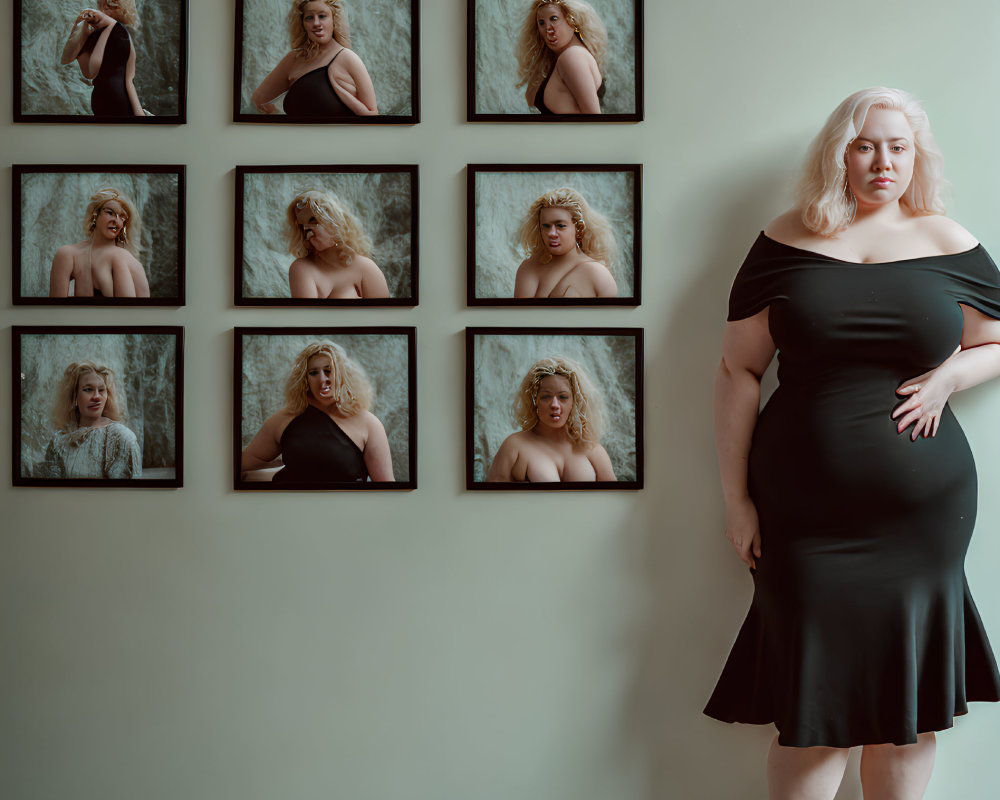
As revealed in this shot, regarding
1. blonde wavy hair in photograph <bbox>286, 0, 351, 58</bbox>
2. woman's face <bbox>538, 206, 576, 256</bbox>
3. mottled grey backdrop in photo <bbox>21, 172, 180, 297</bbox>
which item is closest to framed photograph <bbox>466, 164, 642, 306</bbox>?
woman's face <bbox>538, 206, 576, 256</bbox>

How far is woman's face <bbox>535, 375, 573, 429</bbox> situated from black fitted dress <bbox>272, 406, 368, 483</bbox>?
0.45 m

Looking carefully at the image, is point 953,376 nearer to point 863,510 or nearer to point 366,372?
point 863,510

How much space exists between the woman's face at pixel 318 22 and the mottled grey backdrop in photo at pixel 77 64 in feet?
1.05

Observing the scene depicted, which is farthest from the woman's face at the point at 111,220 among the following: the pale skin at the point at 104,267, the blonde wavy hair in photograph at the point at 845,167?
the blonde wavy hair in photograph at the point at 845,167

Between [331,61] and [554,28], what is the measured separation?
1.77 ft

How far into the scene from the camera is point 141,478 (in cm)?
180

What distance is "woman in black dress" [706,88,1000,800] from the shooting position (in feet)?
5.11

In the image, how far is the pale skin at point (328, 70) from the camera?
1.79 m

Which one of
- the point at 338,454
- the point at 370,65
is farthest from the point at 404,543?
the point at 370,65

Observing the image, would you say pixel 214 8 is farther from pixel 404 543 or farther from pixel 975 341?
pixel 975 341

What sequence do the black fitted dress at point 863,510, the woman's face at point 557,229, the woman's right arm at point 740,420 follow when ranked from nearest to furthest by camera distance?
1. the black fitted dress at point 863,510
2. the woman's right arm at point 740,420
3. the woman's face at point 557,229

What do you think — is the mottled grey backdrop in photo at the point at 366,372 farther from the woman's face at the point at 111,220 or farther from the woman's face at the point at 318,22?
the woman's face at the point at 318,22

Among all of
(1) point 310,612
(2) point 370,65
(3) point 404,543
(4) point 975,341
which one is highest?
(2) point 370,65

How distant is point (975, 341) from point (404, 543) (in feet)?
4.56
